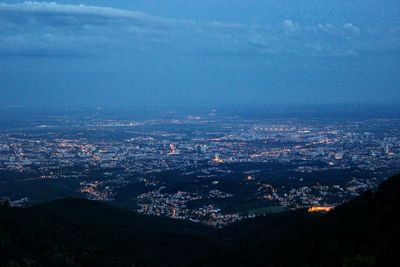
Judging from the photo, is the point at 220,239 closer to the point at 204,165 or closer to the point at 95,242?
the point at 95,242

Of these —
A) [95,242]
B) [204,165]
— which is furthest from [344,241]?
[204,165]

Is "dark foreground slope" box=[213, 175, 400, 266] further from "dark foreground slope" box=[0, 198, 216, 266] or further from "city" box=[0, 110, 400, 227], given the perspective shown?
"city" box=[0, 110, 400, 227]

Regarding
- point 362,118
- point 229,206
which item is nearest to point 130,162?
point 229,206

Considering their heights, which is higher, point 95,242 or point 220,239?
point 95,242

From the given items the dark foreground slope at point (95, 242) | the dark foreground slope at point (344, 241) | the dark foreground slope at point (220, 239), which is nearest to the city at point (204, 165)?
the dark foreground slope at point (220, 239)

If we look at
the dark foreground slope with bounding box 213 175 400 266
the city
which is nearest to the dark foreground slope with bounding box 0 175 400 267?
the dark foreground slope with bounding box 213 175 400 266

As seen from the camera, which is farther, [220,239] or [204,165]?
[204,165]

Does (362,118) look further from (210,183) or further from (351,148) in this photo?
(210,183)

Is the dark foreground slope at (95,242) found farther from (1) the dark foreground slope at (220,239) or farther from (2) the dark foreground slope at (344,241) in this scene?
(2) the dark foreground slope at (344,241)
